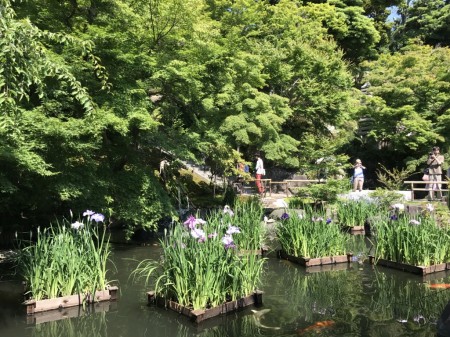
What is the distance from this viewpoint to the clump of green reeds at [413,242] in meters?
7.40

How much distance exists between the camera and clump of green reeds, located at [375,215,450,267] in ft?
24.3

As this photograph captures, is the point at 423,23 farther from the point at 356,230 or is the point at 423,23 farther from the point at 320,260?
the point at 320,260

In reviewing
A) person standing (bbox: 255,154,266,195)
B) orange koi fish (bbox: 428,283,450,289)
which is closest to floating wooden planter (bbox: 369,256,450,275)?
orange koi fish (bbox: 428,283,450,289)

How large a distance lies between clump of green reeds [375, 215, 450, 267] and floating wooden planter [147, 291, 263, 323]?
313cm

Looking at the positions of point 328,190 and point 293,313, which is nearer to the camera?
point 293,313

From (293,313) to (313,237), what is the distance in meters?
2.53

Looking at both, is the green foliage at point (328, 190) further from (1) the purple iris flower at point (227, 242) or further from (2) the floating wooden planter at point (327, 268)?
(1) the purple iris flower at point (227, 242)

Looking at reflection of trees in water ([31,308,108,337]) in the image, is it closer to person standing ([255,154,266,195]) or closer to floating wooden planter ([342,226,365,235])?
floating wooden planter ([342,226,365,235])

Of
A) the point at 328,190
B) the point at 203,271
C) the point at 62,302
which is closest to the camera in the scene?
the point at 203,271

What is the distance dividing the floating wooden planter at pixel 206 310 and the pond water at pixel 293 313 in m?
0.07

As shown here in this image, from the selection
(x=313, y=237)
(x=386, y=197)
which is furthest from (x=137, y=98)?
(x=386, y=197)

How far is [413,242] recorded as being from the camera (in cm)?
749

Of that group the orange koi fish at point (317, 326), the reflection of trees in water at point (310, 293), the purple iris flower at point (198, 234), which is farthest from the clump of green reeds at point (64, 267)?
the orange koi fish at point (317, 326)

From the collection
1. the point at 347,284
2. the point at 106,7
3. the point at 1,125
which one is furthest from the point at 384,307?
the point at 106,7
